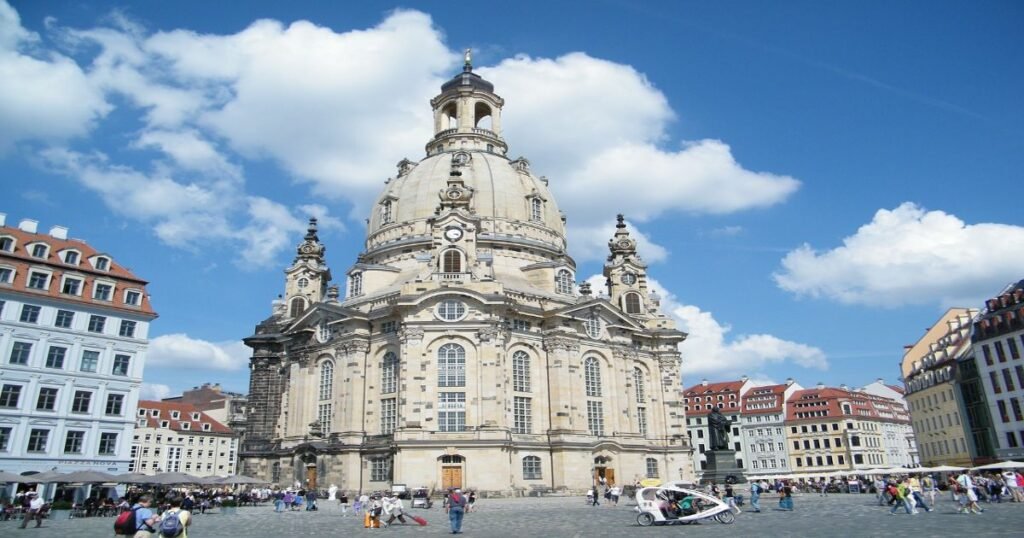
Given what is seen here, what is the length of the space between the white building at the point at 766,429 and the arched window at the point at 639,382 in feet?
129

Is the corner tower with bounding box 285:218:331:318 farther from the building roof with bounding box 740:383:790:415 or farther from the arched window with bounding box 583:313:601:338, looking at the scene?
the building roof with bounding box 740:383:790:415

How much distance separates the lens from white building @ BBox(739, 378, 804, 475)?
95312mm

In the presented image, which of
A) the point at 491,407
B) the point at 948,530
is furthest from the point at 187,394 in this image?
the point at 948,530

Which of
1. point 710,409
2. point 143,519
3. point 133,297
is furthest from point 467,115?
point 143,519

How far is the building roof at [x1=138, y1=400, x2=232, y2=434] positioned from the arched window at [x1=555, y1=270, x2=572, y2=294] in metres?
53.6

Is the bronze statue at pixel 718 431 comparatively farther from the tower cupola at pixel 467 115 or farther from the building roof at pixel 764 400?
the building roof at pixel 764 400

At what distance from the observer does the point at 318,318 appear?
60.9 meters

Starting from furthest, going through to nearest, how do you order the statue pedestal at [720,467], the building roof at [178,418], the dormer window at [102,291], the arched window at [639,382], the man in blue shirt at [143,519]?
the building roof at [178,418] → the arched window at [639,382] → the dormer window at [102,291] → the statue pedestal at [720,467] → the man in blue shirt at [143,519]

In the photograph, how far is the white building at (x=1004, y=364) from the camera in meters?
57.5

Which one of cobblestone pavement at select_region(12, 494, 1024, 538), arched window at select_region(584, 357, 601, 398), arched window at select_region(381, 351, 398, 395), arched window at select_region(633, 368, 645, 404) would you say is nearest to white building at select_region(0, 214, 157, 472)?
cobblestone pavement at select_region(12, 494, 1024, 538)

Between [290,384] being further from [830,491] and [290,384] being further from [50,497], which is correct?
[830,491]

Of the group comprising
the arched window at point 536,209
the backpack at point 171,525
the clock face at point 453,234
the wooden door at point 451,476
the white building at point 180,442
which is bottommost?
the backpack at point 171,525

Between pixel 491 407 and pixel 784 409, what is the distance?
195 feet

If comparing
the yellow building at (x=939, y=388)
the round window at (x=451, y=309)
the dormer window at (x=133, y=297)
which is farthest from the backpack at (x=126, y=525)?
the yellow building at (x=939, y=388)
